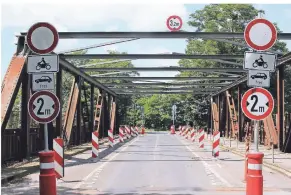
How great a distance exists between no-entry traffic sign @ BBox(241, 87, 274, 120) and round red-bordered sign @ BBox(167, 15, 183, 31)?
1146cm

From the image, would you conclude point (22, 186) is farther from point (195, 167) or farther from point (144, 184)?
point (195, 167)

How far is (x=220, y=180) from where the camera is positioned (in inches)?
518

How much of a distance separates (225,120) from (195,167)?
30.9 m

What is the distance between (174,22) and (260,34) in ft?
36.9

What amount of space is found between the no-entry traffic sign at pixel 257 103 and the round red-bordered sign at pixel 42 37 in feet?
12.1

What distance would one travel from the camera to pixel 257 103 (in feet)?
27.3

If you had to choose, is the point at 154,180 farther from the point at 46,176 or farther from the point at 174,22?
the point at 174,22

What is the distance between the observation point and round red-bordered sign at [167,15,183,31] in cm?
1942

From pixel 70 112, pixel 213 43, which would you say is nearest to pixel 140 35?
pixel 70 112

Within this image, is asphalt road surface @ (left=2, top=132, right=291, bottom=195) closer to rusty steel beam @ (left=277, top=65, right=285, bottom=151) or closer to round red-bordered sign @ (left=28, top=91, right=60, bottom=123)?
round red-bordered sign @ (left=28, top=91, right=60, bottom=123)

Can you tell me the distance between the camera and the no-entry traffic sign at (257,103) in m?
8.29

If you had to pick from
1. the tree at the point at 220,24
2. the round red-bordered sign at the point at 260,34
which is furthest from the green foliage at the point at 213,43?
the round red-bordered sign at the point at 260,34

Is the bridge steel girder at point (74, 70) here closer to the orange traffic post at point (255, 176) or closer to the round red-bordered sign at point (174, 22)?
the round red-bordered sign at point (174, 22)

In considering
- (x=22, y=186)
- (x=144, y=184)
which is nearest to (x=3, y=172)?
(x=22, y=186)
